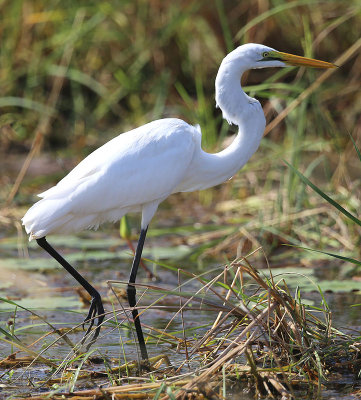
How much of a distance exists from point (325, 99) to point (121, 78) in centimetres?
207

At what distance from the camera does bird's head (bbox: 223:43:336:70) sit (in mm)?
3727

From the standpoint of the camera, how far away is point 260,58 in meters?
3.76

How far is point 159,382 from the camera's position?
2838 millimetres

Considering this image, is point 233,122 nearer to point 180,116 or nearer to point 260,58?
point 260,58

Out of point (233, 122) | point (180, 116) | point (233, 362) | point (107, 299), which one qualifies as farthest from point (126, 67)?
point (233, 362)

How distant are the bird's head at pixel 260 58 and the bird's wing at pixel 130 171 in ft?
1.40

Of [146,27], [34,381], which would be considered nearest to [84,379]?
[34,381]

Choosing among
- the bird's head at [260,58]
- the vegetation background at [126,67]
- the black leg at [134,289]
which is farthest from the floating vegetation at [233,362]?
the vegetation background at [126,67]

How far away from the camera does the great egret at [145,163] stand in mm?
3697

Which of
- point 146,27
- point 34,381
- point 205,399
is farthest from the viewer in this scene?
point 146,27

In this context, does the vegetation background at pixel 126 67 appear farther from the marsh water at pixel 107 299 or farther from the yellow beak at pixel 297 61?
the yellow beak at pixel 297 61

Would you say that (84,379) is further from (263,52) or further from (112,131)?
(112,131)

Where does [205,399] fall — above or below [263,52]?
below

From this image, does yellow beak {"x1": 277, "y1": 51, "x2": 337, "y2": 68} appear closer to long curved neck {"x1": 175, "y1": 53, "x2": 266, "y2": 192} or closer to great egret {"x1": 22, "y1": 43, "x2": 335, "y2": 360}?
great egret {"x1": 22, "y1": 43, "x2": 335, "y2": 360}
